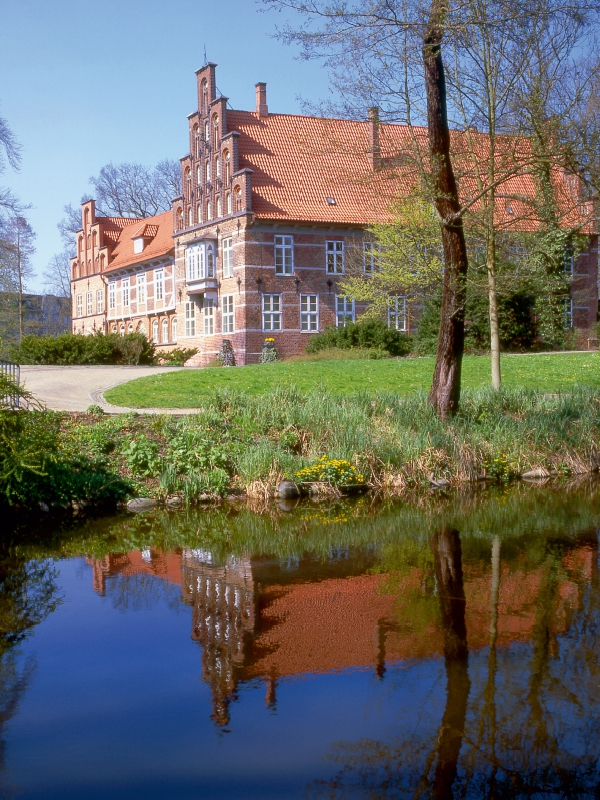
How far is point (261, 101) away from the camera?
3969cm

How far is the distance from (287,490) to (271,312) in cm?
2620

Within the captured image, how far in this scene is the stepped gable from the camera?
47.7 meters

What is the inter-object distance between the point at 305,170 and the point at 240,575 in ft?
108

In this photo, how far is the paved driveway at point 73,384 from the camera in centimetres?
1625

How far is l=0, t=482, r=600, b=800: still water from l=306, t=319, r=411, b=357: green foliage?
23.1 meters

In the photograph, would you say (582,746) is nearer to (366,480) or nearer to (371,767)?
(371,767)

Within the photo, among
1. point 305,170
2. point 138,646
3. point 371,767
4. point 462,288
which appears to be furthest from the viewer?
point 305,170

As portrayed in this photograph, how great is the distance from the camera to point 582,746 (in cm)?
427

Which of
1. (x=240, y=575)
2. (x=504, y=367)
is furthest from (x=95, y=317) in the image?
(x=240, y=575)

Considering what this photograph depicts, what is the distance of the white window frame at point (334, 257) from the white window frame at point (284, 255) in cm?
166

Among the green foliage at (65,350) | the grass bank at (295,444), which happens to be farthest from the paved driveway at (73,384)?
the green foliage at (65,350)

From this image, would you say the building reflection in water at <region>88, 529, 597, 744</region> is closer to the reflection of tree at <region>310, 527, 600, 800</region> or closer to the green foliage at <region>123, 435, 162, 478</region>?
the reflection of tree at <region>310, 527, 600, 800</region>

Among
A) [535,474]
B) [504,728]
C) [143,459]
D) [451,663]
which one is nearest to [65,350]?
[143,459]

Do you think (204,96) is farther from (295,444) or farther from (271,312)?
(295,444)
